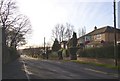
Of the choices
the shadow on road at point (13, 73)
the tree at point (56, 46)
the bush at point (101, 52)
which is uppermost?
the tree at point (56, 46)

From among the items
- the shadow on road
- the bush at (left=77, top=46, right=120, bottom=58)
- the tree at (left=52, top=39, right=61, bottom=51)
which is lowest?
the shadow on road

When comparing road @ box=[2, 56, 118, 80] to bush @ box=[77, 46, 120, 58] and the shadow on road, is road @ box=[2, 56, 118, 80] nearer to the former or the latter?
the shadow on road

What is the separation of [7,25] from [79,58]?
54.8 feet

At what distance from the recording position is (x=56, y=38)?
370 feet

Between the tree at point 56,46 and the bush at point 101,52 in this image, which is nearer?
the bush at point 101,52

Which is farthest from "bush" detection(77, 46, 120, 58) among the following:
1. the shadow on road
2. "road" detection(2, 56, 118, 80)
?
the shadow on road

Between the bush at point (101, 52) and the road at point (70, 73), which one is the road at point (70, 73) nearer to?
the road at point (70, 73)

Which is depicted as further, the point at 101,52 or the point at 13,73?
the point at 101,52

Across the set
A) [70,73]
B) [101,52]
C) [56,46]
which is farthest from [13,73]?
[56,46]

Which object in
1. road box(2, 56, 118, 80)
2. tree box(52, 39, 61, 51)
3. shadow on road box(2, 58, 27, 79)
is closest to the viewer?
road box(2, 56, 118, 80)

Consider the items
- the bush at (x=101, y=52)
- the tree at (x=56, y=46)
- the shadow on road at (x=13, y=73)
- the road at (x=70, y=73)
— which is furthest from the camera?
the tree at (x=56, y=46)

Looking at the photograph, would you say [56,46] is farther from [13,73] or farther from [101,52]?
[13,73]

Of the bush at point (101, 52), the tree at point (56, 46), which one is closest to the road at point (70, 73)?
the bush at point (101, 52)

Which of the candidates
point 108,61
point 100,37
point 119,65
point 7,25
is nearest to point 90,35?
point 100,37
